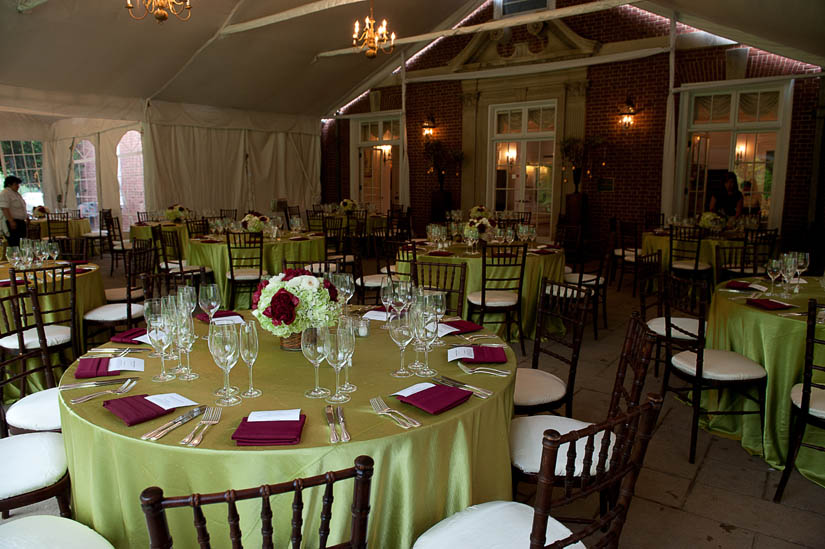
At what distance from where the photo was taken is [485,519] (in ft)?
5.85

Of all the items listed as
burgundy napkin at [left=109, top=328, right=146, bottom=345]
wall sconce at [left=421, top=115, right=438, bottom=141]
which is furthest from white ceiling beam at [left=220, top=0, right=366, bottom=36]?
burgundy napkin at [left=109, top=328, right=146, bottom=345]

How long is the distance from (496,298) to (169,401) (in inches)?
144

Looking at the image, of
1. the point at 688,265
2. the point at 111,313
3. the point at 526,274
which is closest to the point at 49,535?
the point at 111,313

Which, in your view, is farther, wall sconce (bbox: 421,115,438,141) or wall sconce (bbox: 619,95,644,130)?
Answer: wall sconce (bbox: 421,115,438,141)

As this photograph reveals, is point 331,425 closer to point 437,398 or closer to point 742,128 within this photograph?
point 437,398

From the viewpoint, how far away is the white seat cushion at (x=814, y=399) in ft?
8.89

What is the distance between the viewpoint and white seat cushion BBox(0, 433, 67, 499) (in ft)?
6.55

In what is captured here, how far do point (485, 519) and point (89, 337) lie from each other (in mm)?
4029

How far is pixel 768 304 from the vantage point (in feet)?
11.1

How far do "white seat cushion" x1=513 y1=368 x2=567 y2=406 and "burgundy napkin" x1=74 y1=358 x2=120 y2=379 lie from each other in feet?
5.94

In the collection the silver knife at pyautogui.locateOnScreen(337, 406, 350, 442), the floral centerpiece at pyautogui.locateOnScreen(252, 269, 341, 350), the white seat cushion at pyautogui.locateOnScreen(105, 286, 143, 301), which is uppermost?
the floral centerpiece at pyautogui.locateOnScreen(252, 269, 341, 350)

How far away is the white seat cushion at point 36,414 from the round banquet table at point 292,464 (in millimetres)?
594

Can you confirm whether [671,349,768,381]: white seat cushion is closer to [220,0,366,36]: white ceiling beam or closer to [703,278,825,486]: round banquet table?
[703,278,825,486]: round banquet table

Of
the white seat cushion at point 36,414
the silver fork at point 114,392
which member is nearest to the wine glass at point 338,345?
the silver fork at point 114,392
